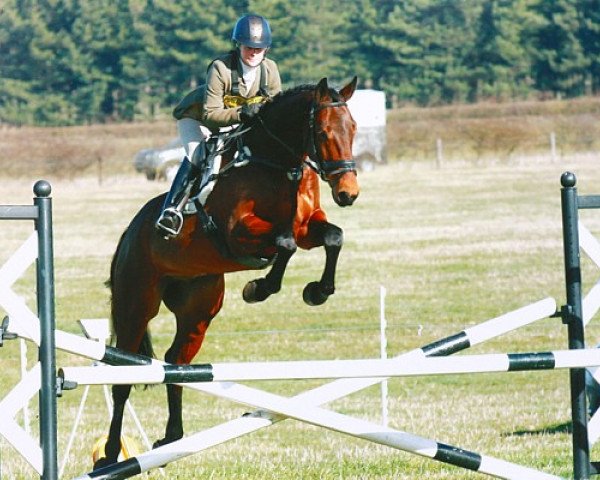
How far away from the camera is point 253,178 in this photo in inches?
298

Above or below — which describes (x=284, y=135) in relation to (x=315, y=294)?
above

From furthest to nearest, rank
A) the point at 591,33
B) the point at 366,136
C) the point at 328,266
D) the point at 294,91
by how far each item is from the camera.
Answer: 1. the point at 591,33
2. the point at 366,136
3. the point at 294,91
4. the point at 328,266

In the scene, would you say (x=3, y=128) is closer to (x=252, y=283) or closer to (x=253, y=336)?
(x=253, y=336)

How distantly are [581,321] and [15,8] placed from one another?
207 feet

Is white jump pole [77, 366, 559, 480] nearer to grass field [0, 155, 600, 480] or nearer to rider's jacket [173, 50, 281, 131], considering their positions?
grass field [0, 155, 600, 480]

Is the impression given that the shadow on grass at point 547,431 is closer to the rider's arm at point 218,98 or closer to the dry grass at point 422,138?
the rider's arm at point 218,98

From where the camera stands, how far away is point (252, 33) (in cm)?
750

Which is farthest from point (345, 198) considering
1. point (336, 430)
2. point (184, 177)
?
point (184, 177)

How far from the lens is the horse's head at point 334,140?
22.2 ft

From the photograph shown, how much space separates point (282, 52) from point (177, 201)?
57249mm

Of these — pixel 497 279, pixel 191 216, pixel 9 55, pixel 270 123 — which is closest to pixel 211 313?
pixel 191 216

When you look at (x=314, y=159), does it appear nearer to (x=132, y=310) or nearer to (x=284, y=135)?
(x=284, y=135)

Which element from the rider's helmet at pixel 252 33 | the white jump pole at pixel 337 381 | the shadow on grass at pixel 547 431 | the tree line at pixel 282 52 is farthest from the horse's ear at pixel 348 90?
the tree line at pixel 282 52

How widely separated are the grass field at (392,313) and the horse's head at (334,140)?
177cm
